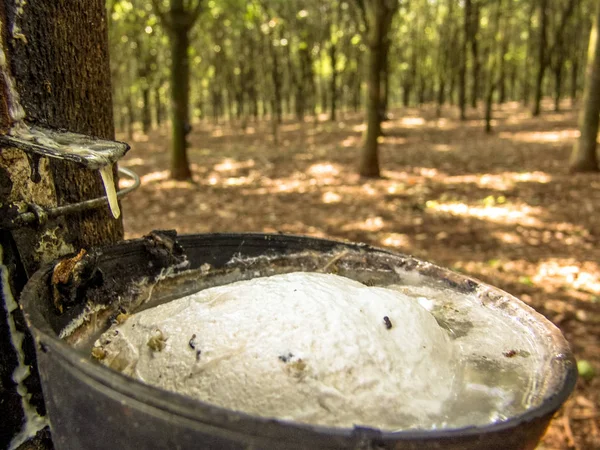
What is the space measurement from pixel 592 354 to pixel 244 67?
76.9 feet

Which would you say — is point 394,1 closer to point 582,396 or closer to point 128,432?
point 582,396

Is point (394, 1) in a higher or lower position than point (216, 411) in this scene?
higher

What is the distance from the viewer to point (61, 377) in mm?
978

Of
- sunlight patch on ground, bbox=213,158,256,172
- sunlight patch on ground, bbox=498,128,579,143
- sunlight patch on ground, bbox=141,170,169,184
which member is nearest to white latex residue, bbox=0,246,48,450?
sunlight patch on ground, bbox=141,170,169,184

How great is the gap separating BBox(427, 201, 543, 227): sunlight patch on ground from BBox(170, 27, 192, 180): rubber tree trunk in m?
5.22

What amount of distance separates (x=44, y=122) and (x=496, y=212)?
22.9 feet

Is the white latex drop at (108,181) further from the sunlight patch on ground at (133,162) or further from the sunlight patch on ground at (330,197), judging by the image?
the sunlight patch on ground at (133,162)

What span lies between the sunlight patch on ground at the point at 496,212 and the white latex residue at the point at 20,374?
6562 mm

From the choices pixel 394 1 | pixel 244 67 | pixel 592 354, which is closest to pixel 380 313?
pixel 592 354

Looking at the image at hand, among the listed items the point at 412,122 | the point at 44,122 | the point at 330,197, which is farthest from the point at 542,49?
the point at 44,122

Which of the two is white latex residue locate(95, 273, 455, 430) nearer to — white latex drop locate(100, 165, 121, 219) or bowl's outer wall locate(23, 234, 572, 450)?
bowl's outer wall locate(23, 234, 572, 450)

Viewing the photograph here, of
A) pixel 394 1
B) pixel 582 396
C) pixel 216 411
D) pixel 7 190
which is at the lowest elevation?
pixel 582 396

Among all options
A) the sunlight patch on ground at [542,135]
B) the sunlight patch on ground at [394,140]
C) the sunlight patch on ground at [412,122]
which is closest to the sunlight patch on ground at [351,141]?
the sunlight patch on ground at [394,140]

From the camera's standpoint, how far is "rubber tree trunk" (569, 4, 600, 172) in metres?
8.70
